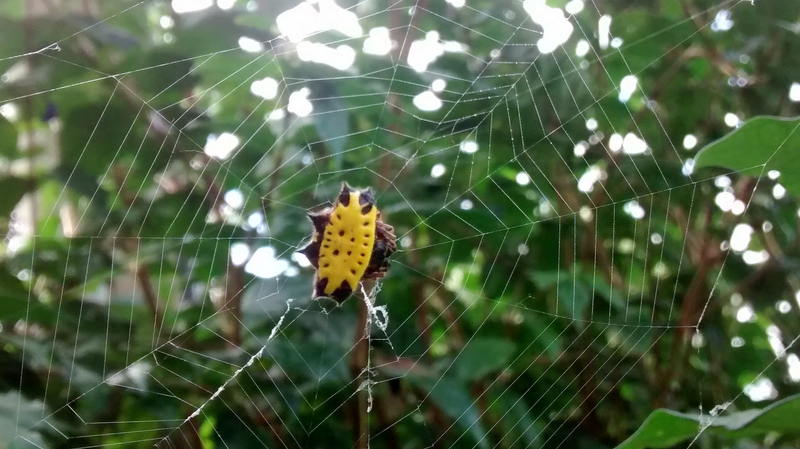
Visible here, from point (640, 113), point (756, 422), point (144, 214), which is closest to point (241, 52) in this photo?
point (144, 214)

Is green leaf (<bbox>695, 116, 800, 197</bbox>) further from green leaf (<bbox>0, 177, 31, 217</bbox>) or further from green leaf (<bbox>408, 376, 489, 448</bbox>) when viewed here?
green leaf (<bbox>0, 177, 31, 217</bbox>)

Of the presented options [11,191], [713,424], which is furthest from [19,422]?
[713,424]

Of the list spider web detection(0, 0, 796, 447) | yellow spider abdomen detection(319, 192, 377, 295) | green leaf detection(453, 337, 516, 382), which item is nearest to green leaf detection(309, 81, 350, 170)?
spider web detection(0, 0, 796, 447)

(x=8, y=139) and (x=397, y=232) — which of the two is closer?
(x=8, y=139)

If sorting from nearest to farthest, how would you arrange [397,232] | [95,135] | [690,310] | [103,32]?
1. [103,32]
2. [95,135]
3. [690,310]
4. [397,232]

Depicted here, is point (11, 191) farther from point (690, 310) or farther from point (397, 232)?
point (690, 310)

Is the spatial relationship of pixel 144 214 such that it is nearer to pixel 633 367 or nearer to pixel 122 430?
pixel 122 430

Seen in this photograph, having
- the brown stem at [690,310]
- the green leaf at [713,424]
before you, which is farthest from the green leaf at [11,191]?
the brown stem at [690,310]

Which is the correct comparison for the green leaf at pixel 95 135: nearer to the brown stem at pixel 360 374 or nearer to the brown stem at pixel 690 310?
the brown stem at pixel 360 374
